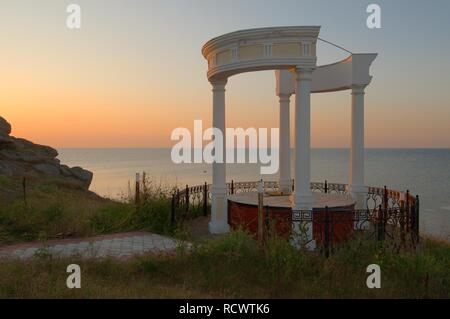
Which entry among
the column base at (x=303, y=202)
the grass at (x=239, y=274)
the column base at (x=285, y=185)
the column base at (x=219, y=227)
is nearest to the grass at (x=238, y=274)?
the grass at (x=239, y=274)

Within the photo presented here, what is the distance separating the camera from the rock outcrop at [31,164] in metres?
27.1

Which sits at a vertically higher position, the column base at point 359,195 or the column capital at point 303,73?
the column capital at point 303,73

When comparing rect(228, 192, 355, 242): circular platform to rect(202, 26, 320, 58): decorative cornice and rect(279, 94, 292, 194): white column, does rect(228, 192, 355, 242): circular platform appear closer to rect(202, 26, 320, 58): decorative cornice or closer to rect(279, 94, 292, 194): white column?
rect(279, 94, 292, 194): white column

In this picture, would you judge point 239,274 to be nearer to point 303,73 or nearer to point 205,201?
point 303,73

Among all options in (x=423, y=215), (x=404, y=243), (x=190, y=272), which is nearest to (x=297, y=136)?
(x=404, y=243)

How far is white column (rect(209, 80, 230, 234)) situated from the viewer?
43.3 ft

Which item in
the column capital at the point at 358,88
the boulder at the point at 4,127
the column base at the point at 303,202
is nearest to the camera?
the column base at the point at 303,202

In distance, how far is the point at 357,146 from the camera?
14.6 meters

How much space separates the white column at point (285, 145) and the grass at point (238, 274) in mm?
7593

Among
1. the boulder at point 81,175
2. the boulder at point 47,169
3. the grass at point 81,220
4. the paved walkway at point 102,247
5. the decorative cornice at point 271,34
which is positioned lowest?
the paved walkway at point 102,247

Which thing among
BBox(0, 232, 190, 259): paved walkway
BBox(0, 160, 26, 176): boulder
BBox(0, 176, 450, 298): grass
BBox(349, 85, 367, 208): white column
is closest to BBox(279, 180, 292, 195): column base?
BBox(349, 85, 367, 208): white column

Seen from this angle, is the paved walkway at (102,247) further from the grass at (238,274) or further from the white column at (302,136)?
the white column at (302,136)
